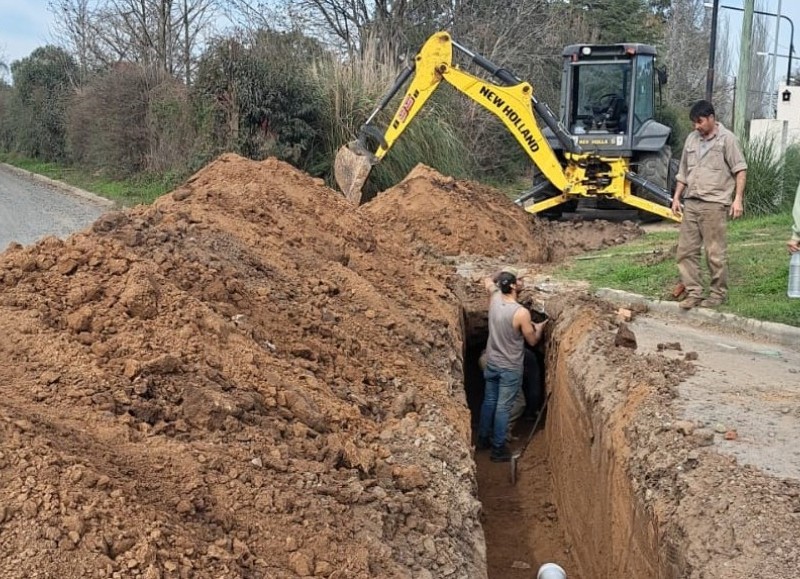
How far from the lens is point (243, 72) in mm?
15844

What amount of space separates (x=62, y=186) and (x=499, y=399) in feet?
55.3

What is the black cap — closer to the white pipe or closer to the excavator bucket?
the white pipe

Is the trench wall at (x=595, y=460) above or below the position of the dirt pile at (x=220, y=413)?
below

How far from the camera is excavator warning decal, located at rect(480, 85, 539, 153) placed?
12.9 meters

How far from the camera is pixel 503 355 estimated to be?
8141mm

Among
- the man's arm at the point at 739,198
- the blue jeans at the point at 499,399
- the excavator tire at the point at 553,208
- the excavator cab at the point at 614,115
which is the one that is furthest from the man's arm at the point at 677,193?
the excavator tire at the point at 553,208

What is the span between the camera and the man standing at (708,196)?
24.2ft

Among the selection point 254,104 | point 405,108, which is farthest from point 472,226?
point 254,104

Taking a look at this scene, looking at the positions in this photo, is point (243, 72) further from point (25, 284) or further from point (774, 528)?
point (774, 528)

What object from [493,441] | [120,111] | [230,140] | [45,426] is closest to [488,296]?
[493,441]

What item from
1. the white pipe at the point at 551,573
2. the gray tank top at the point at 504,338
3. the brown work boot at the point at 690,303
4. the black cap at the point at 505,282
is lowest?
the white pipe at the point at 551,573

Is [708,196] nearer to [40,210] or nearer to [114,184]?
[40,210]

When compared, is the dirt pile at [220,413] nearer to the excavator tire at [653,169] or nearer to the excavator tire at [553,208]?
the excavator tire at [553,208]

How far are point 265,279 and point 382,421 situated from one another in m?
1.93
